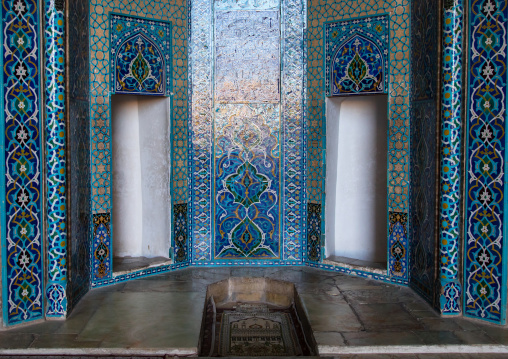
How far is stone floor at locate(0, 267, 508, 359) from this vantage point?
4.05 m

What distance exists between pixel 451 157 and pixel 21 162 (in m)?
3.30

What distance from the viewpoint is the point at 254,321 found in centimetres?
537

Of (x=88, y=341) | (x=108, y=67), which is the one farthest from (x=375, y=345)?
(x=108, y=67)

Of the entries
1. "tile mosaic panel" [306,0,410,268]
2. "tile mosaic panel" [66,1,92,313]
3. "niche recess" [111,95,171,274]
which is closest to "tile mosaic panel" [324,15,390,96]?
"tile mosaic panel" [306,0,410,268]

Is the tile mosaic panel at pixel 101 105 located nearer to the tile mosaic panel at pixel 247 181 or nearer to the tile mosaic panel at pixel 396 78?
the tile mosaic panel at pixel 247 181

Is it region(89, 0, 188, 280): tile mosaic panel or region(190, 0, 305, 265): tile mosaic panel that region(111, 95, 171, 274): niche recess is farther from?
region(89, 0, 188, 280): tile mosaic panel

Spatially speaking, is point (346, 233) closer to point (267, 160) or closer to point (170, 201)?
point (267, 160)

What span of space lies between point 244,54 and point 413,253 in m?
2.79

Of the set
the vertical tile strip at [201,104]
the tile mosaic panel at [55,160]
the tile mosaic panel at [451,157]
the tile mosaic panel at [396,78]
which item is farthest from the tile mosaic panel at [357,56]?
the tile mosaic panel at [55,160]

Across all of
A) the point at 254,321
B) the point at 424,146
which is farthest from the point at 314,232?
the point at 424,146

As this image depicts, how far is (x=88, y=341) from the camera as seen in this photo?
415 cm

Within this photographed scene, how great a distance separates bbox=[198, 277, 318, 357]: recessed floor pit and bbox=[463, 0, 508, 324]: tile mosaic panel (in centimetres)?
139

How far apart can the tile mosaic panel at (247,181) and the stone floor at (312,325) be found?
85 cm

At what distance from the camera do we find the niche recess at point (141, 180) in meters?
6.36
